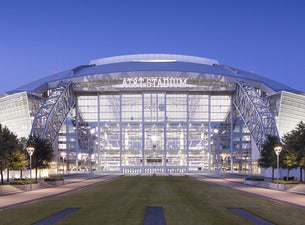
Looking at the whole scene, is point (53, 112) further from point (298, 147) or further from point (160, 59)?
point (298, 147)

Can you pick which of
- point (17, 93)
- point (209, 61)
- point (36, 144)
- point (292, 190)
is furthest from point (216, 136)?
point (292, 190)

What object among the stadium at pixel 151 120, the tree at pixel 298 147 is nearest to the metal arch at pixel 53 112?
the stadium at pixel 151 120

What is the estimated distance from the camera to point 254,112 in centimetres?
11106

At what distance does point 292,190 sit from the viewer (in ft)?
160

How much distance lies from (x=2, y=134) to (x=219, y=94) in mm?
83231

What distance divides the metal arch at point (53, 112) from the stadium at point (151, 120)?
0.92 metres

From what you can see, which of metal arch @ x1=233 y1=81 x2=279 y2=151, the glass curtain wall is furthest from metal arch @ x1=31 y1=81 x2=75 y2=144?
metal arch @ x1=233 y1=81 x2=279 y2=151

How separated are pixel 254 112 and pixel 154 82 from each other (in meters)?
28.6

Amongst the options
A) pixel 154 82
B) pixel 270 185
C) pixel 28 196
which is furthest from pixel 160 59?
pixel 28 196

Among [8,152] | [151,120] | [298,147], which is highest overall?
[151,120]

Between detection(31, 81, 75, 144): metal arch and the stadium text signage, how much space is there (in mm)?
16020

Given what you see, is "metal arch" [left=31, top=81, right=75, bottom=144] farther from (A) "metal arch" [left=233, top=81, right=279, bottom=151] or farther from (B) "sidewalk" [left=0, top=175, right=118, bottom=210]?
(B) "sidewalk" [left=0, top=175, right=118, bottom=210]

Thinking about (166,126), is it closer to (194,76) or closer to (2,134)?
(194,76)

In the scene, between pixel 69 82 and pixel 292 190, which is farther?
pixel 69 82
